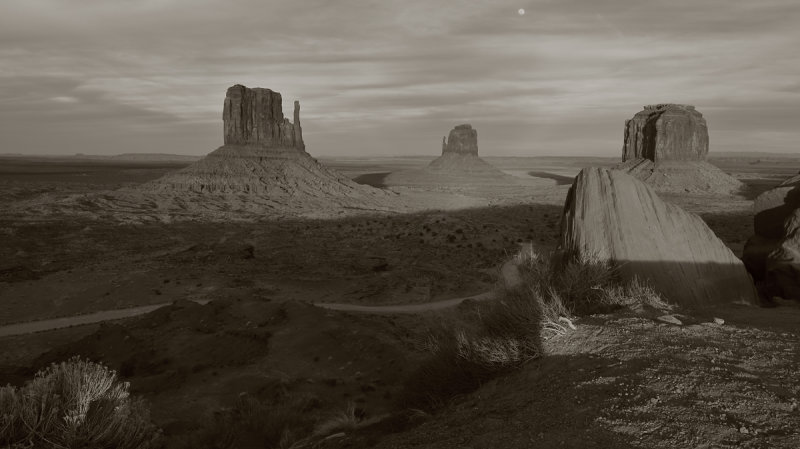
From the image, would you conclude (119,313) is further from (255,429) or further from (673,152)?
(673,152)

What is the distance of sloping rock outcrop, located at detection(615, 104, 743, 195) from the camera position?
91688 mm

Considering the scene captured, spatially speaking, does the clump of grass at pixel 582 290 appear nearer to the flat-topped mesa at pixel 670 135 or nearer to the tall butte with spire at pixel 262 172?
the tall butte with spire at pixel 262 172

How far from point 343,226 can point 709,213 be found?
133 ft

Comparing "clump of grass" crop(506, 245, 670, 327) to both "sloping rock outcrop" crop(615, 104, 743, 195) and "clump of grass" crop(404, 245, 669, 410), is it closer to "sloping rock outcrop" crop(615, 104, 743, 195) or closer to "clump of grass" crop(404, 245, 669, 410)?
"clump of grass" crop(404, 245, 669, 410)

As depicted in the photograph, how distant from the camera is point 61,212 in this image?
57906mm

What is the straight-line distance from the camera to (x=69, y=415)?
7332mm

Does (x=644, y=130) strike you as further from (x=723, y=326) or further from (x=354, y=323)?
(x=723, y=326)

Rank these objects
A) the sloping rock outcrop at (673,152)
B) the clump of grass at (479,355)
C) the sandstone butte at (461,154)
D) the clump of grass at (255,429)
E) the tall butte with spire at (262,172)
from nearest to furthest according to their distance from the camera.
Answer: the clump of grass at (479,355), the clump of grass at (255,429), the tall butte with spire at (262,172), the sloping rock outcrop at (673,152), the sandstone butte at (461,154)

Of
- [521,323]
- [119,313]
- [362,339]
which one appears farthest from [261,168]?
[521,323]

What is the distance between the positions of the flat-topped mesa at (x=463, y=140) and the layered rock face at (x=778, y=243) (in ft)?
→ 481

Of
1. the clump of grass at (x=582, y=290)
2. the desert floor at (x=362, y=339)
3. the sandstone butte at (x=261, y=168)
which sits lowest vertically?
the desert floor at (x=362, y=339)

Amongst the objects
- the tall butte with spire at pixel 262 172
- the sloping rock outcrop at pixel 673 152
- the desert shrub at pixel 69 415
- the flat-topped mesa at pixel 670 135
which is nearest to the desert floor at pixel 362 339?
the desert shrub at pixel 69 415

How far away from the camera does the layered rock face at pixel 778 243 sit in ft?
38.3

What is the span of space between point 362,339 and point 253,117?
3060 inches
